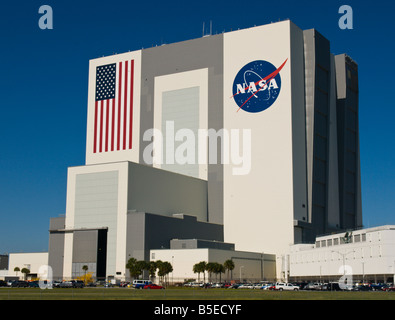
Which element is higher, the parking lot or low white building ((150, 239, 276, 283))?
low white building ((150, 239, 276, 283))

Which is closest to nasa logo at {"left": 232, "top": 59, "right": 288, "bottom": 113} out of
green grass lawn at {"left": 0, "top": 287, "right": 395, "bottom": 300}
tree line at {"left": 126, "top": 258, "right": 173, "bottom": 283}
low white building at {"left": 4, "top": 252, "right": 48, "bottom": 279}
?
tree line at {"left": 126, "top": 258, "right": 173, "bottom": 283}

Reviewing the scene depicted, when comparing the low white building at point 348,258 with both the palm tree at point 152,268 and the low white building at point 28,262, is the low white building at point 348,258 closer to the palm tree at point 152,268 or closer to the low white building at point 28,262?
the palm tree at point 152,268

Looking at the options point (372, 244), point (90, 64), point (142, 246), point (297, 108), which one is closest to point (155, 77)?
point (90, 64)

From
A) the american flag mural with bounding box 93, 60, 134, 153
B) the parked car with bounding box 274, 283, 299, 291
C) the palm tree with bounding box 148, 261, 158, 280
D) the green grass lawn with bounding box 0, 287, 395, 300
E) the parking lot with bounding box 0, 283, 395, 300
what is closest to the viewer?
the green grass lawn with bounding box 0, 287, 395, 300

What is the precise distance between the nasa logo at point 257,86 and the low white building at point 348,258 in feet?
99.9

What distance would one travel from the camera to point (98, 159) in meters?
141

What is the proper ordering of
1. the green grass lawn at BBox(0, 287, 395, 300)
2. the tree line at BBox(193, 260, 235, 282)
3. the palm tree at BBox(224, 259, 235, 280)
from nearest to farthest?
the green grass lawn at BBox(0, 287, 395, 300)
the tree line at BBox(193, 260, 235, 282)
the palm tree at BBox(224, 259, 235, 280)

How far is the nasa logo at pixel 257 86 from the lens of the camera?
12088 cm

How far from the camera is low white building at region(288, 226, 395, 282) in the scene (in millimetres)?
91812

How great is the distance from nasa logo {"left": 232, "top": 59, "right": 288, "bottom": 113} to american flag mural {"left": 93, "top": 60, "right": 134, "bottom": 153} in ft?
96.6

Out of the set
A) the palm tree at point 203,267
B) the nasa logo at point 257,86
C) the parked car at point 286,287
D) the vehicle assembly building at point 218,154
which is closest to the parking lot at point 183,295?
the parked car at point 286,287

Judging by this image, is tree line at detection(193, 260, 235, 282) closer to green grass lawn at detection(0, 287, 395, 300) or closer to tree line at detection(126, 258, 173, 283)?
tree line at detection(126, 258, 173, 283)

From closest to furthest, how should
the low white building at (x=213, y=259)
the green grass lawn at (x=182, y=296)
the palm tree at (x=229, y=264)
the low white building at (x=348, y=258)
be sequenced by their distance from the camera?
1. the green grass lawn at (x=182, y=296)
2. the low white building at (x=348, y=258)
3. the low white building at (x=213, y=259)
4. the palm tree at (x=229, y=264)
